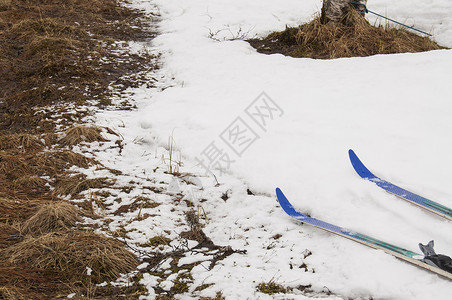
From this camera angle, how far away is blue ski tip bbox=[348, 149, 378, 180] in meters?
3.44

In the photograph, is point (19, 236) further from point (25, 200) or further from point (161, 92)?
point (161, 92)

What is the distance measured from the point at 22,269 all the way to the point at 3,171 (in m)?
1.71

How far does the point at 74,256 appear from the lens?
2697 mm

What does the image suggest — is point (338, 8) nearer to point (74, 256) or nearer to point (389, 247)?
point (389, 247)

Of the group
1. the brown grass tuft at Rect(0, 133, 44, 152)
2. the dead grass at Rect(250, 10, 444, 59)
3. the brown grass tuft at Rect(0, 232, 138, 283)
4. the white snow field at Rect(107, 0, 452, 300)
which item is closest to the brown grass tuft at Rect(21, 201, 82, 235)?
the brown grass tuft at Rect(0, 232, 138, 283)

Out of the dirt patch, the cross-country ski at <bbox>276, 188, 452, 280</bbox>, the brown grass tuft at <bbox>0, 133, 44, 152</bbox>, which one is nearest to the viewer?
the cross-country ski at <bbox>276, 188, 452, 280</bbox>

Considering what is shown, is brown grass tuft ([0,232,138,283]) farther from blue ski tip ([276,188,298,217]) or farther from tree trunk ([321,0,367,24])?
tree trunk ([321,0,367,24])

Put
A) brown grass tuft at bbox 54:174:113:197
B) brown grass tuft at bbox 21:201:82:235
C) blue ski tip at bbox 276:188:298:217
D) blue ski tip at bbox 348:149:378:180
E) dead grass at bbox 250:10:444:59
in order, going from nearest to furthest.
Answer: brown grass tuft at bbox 21:201:82:235 < blue ski tip at bbox 276:188:298:217 < blue ski tip at bbox 348:149:378:180 < brown grass tuft at bbox 54:174:113:197 < dead grass at bbox 250:10:444:59

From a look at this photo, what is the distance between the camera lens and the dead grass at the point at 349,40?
20.4 feet

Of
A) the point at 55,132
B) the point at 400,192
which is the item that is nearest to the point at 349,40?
the point at 400,192

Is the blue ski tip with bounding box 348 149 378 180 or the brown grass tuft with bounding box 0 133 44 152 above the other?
the blue ski tip with bounding box 348 149 378 180

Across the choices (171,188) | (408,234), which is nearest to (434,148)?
(408,234)

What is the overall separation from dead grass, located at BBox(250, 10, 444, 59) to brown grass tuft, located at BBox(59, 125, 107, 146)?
3.78m

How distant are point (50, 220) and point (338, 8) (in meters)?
5.94
